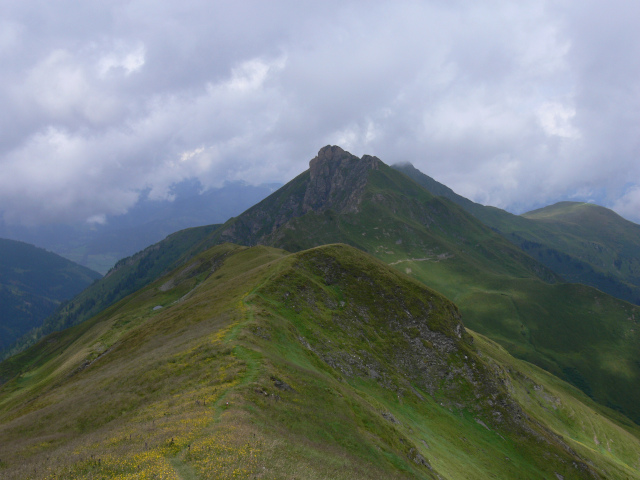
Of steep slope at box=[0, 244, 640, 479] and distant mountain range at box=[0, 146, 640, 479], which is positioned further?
distant mountain range at box=[0, 146, 640, 479]

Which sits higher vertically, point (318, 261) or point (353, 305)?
point (318, 261)

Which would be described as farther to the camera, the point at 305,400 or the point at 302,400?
the point at 305,400

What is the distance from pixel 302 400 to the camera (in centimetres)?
3491

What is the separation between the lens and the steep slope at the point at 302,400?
75.2ft

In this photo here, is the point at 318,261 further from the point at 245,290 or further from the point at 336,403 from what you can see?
the point at 336,403

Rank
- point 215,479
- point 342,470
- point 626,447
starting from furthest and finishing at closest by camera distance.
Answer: point 626,447 < point 342,470 < point 215,479

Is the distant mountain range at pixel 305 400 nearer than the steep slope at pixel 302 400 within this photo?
No

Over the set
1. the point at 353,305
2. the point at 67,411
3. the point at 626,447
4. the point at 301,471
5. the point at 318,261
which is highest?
the point at 318,261

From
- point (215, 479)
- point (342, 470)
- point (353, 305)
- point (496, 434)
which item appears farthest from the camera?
point (353, 305)

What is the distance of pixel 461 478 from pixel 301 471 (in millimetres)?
34299

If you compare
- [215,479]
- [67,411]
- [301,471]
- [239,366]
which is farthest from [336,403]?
[67,411]

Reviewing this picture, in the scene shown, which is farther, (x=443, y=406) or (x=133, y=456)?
(x=443, y=406)

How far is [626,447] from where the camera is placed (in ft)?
355

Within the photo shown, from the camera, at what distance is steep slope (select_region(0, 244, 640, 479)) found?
22.9 metres
